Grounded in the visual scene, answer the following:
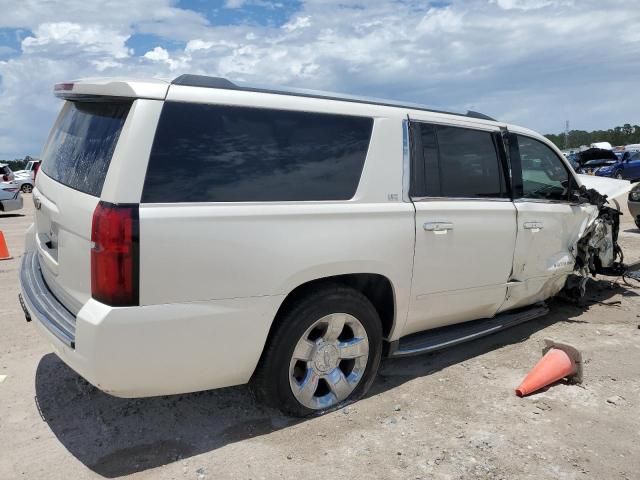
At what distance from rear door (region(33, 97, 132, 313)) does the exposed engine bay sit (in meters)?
4.30

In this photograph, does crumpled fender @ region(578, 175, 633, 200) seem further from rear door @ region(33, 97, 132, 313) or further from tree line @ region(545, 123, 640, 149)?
tree line @ region(545, 123, 640, 149)

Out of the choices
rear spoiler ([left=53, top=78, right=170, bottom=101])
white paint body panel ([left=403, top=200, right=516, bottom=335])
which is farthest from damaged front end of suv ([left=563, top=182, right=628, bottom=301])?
rear spoiler ([left=53, top=78, right=170, bottom=101])

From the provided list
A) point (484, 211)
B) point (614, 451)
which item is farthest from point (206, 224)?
point (614, 451)

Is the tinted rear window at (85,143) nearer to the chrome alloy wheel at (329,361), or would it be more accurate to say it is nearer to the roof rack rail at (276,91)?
the roof rack rail at (276,91)

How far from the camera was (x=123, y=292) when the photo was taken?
273 centimetres

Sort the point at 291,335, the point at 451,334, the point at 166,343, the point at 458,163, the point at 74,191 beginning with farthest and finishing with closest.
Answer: the point at 451,334, the point at 458,163, the point at 291,335, the point at 74,191, the point at 166,343

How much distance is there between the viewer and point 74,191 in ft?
10.3

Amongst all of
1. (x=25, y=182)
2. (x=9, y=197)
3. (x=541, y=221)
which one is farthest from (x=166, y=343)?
(x=25, y=182)

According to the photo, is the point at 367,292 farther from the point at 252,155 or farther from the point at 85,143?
the point at 85,143

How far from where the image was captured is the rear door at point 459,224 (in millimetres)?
3854

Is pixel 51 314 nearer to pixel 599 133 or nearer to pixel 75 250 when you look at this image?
pixel 75 250

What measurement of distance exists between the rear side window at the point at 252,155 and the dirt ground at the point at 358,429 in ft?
4.70

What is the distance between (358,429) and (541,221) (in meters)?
2.49

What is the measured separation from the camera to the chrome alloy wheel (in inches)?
135
